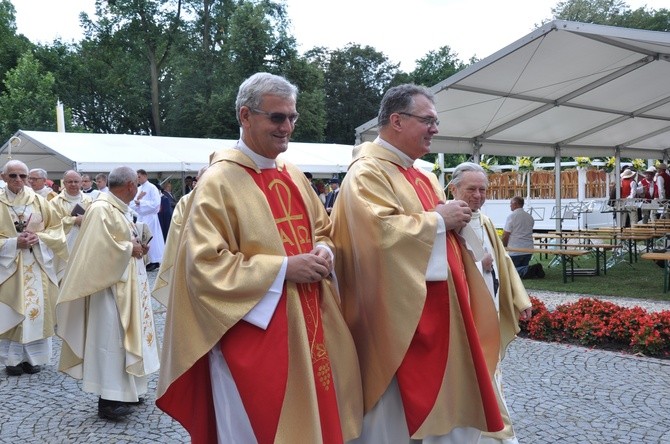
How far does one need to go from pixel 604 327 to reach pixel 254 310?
18.2 ft

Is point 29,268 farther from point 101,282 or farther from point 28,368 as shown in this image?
point 101,282

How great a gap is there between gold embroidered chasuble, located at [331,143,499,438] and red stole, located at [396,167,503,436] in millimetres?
34

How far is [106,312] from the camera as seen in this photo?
516cm

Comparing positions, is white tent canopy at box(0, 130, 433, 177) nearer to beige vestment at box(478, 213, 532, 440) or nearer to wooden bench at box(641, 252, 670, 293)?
wooden bench at box(641, 252, 670, 293)

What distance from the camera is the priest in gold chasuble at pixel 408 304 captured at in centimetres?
327

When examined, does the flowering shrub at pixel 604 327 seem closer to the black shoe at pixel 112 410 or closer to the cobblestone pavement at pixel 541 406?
the cobblestone pavement at pixel 541 406

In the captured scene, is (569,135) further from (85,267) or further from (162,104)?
(162,104)

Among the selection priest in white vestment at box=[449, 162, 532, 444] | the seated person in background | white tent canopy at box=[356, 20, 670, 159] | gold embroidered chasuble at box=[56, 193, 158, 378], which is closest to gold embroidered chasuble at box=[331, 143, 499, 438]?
priest in white vestment at box=[449, 162, 532, 444]

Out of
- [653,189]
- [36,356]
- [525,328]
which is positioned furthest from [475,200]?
[653,189]

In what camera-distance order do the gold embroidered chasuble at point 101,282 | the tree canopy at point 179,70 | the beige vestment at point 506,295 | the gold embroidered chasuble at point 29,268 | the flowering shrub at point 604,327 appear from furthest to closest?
the tree canopy at point 179,70 → the flowering shrub at point 604,327 → the gold embroidered chasuble at point 29,268 → the gold embroidered chasuble at point 101,282 → the beige vestment at point 506,295

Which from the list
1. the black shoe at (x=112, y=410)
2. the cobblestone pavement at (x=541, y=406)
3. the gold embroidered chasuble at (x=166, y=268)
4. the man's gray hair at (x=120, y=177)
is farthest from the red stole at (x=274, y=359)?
the gold embroidered chasuble at (x=166, y=268)

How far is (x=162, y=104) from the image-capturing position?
4425 cm

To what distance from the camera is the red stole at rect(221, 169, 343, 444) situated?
9.16ft

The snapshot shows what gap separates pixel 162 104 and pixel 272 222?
4339 cm
